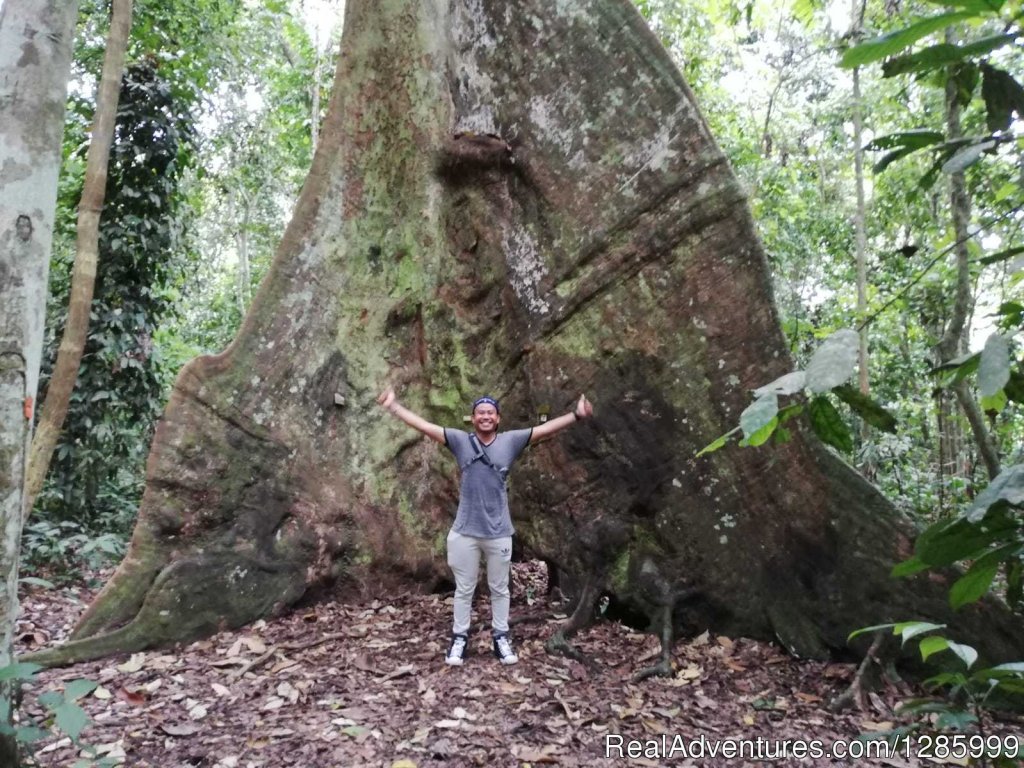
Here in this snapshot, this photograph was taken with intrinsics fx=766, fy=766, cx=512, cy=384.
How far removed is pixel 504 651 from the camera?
4.20 metres

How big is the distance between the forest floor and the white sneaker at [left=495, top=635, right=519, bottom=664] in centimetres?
5

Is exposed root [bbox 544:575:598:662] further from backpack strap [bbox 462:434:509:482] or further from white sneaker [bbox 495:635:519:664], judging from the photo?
backpack strap [bbox 462:434:509:482]

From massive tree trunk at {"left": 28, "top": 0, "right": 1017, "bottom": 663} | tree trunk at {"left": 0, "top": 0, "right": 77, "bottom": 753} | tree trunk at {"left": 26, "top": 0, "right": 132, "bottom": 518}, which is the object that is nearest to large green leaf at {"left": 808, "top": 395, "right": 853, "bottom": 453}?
tree trunk at {"left": 0, "top": 0, "right": 77, "bottom": 753}

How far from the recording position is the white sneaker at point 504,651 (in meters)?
4.17

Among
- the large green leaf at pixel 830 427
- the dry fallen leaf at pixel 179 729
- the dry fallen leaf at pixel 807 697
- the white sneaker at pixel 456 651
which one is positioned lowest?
the dry fallen leaf at pixel 179 729

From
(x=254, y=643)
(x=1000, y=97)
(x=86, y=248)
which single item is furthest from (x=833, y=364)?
(x=86, y=248)

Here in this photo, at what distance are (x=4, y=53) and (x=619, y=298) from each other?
3226 mm

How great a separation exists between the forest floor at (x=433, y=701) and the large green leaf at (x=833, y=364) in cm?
242

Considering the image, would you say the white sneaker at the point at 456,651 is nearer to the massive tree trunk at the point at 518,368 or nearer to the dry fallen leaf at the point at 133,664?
the massive tree trunk at the point at 518,368

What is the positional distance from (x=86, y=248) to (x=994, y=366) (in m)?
5.03

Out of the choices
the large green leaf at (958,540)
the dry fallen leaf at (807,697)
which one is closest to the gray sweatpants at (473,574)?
the dry fallen leaf at (807,697)

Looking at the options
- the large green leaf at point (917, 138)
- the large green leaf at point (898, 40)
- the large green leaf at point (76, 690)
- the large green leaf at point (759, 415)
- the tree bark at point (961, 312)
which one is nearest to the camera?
the large green leaf at point (898, 40)

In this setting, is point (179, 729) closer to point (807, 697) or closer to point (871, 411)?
point (807, 697)

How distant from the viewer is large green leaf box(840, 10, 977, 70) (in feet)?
3.51
